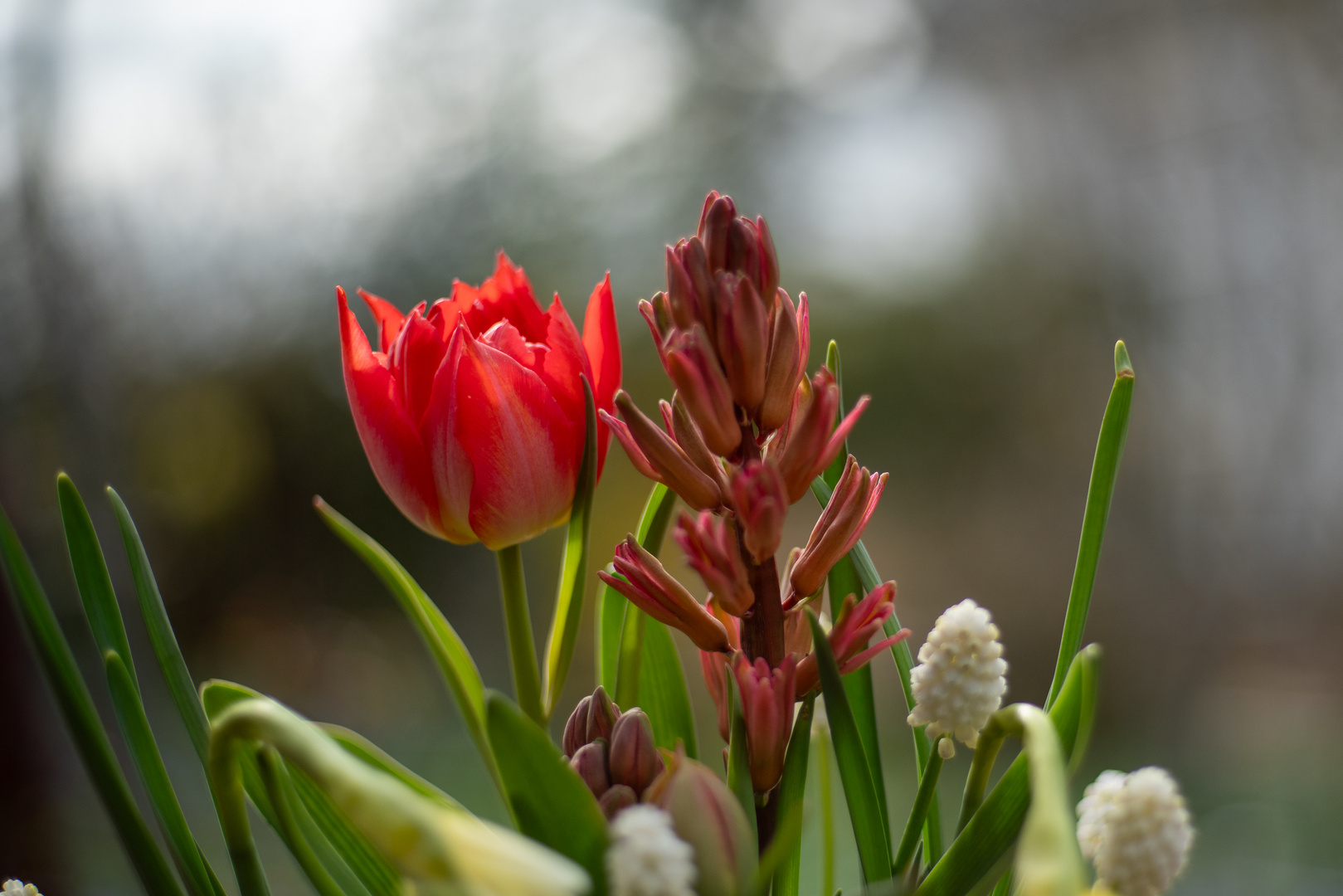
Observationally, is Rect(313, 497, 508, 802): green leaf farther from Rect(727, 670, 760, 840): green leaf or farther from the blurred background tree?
the blurred background tree

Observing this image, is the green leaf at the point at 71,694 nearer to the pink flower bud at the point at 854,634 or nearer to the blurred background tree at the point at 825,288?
the pink flower bud at the point at 854,634

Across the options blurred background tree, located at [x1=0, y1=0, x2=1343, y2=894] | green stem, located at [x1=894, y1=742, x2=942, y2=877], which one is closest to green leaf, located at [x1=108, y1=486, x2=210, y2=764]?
green stem, located at [x1=894, y1=742, x2=942, y2=877]

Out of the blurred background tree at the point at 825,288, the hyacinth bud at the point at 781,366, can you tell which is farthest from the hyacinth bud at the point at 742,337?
the blurred background tree at the point at 825,288

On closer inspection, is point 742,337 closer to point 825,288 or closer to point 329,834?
point 329,834

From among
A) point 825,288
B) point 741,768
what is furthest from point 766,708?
point 825,288

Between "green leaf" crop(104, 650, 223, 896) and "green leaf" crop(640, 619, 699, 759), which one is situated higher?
"green leaf" crop(640, 619, 699, 759)

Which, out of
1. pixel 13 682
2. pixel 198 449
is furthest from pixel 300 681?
pixel 13 682
